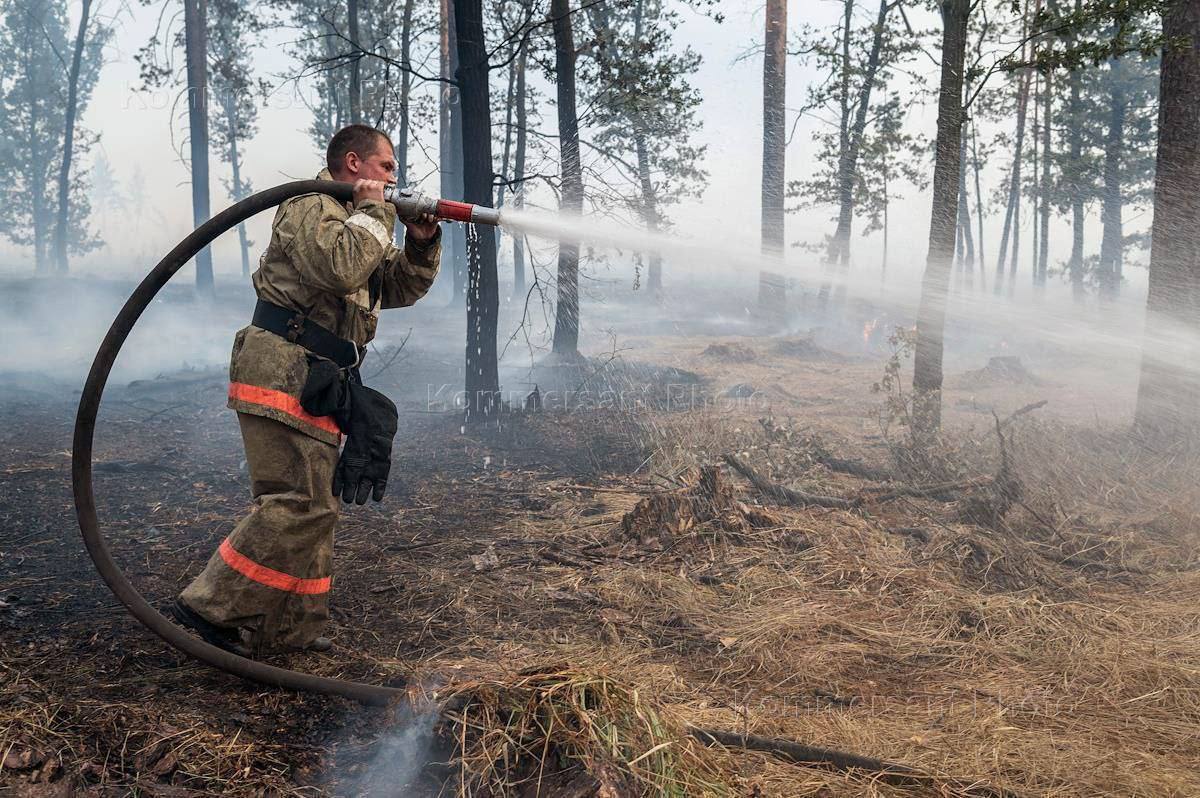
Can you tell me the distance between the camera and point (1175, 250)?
25.0 feet

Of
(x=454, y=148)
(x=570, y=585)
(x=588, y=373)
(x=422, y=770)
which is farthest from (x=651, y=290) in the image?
(x=422, y=770)

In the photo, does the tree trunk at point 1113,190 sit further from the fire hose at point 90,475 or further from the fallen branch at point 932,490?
the fire hose at point 90,475

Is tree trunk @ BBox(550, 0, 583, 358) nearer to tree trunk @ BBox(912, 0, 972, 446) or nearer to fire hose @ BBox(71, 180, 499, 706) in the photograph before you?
tree trunk @ BBox(912, 0, 972, 446)

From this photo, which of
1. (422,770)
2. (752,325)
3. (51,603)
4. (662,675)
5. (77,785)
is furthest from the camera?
(752,325)

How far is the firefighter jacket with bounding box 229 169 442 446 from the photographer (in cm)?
305

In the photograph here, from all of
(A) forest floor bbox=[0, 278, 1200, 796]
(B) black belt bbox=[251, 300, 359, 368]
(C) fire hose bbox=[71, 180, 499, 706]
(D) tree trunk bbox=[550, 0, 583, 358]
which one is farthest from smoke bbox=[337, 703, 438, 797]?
(D) tree trunk bbox=[550, 0, 583, 358]

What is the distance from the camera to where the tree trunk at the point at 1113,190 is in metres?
24.9

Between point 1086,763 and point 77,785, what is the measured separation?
2.99 metres

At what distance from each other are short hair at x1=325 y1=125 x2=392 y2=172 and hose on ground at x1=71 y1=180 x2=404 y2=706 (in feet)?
1.07

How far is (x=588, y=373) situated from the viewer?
10.7m

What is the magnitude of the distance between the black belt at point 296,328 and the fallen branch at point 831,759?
6.39ft

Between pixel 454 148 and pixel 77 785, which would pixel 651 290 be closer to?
pixel 454 148

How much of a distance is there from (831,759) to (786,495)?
3239mm

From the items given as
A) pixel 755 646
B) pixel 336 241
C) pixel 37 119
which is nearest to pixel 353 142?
pixel 336 241
